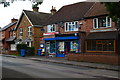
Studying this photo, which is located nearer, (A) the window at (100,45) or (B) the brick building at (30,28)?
(A) the window at (100,45)

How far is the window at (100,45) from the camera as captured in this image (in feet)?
69.9

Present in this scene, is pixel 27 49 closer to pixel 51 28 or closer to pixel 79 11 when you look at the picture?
pixel 51 28

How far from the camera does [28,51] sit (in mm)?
30656

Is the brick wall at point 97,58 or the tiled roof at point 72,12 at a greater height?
the tiled roof at point 72,12

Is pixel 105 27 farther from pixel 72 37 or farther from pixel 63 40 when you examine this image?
pixel 63 40

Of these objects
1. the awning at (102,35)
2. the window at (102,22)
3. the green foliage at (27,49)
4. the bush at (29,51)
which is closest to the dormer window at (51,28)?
the bush at (29,51)

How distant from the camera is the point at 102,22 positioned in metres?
22.8

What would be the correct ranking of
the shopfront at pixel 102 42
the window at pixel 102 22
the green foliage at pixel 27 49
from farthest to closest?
the green foliage at pixel 27 49 < the window at pixel 102 22 < the shopfront at pixel 102 42

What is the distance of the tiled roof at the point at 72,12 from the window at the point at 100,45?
4.37m

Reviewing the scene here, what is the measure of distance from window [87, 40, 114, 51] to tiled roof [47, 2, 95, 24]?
14.3 ft

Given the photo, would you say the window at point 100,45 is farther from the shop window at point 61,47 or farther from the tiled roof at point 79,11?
the shop window at point 61,47

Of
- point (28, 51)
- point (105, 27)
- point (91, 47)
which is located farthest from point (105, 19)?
point (28, 51)

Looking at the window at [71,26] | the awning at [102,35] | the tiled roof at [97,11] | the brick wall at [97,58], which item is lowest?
the brick wall at [97,58]

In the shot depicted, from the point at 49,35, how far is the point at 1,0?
21.7m
